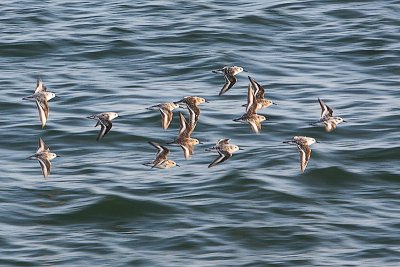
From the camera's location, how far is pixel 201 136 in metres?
25.5

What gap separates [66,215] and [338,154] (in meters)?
5.95

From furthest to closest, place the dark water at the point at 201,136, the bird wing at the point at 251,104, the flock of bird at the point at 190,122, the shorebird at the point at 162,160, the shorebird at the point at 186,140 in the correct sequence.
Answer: the bird wing at the point at 251,104 → the shorebird at the point at 186,140 → the shorebird at the point at 162,160 → the flock of bird at the point at 190,122 → the dark water at the point at 201,136

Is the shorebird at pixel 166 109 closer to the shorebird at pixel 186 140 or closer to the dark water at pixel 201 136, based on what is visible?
the shorebird at pixel 186 140

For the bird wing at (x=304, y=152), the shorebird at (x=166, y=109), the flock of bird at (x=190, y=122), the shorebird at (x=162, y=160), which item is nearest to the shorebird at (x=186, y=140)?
the flock of bird at (x=190, y=122)

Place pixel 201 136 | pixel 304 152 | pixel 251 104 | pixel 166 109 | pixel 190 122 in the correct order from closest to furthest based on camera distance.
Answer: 1. pixel 304 152
2. pixel 190 122
3. pixel 251 104
4. pixel 166 109
5. pixel 201 136

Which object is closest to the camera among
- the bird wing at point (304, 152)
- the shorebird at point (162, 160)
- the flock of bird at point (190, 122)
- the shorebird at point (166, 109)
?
the bird wing at point (304, 152)

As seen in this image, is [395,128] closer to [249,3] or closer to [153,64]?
[153,64]

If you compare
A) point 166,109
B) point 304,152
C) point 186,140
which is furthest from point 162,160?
point 304,152

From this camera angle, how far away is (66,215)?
71.2 feet

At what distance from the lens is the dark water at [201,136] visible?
67.7 feet

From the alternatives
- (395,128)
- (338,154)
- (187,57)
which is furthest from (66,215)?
(187,57)

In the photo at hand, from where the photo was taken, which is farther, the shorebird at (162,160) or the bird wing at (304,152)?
the shorebird at (162,160)

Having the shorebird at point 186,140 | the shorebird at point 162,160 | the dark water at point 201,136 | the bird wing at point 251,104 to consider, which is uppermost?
the bird wing at point 251,104

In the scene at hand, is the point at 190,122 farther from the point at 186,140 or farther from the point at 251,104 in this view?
the point at 251,104
